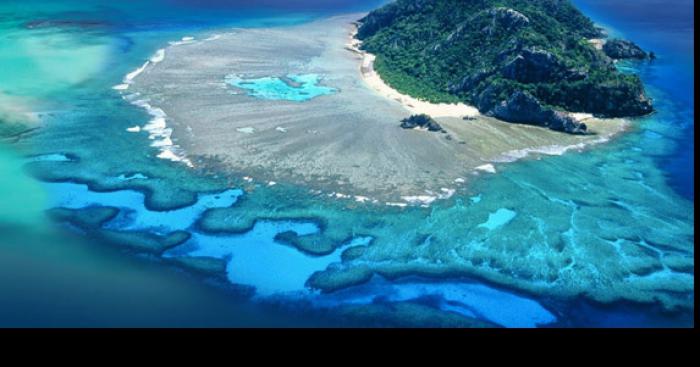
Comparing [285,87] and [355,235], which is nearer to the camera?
[355,235]

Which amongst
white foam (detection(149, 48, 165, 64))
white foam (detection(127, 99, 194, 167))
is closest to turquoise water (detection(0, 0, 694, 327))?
white foam (detection(127, 99, 194, 167))

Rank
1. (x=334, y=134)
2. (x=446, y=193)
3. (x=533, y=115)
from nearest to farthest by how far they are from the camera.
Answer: (x=446, y=193) → (x=334, y=134) → (x=533, y=115)

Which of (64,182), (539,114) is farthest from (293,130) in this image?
(539,114)

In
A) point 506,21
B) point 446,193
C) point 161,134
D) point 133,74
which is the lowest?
point 446,193

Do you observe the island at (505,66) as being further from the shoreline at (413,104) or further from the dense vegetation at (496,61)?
the shoreline at (413,104)

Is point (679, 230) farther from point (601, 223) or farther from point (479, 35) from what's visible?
point (479, 35)

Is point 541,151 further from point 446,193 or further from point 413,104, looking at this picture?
point 413,104

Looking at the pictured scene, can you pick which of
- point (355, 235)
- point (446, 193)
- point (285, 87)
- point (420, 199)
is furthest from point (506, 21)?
point (355, 235)

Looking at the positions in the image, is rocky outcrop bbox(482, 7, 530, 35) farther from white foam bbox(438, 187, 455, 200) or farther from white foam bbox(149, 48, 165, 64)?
white foam bbox(149, 48, 165, 64)
